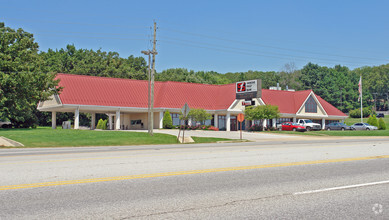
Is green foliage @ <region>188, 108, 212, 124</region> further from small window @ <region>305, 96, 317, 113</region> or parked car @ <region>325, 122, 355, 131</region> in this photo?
parked car @ <region>325, 122, 355, 131</region>

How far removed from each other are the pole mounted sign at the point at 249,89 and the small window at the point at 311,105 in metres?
13.9

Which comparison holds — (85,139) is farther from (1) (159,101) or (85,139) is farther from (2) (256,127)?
(2) (256,127)

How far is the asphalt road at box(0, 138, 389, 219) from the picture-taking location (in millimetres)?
5816

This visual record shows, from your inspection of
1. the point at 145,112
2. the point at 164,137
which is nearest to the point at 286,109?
the point at 145,112

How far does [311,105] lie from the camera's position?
64562 millimetres

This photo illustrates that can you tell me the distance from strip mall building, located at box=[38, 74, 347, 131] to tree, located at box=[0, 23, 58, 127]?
404cm

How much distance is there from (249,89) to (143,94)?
15702 mm

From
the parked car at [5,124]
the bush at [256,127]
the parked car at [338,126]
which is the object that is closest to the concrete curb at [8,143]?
the parked car at [5,124]

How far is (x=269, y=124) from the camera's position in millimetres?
61438

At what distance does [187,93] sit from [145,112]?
7.29 meters

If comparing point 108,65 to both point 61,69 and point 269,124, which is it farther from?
point 269,124

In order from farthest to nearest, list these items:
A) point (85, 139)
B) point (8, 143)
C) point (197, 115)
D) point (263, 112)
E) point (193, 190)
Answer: point (263, 112), point (197, 115), point (85, 139), point (8, 143), point (193, 190)

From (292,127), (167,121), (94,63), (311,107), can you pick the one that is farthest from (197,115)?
(94,63)

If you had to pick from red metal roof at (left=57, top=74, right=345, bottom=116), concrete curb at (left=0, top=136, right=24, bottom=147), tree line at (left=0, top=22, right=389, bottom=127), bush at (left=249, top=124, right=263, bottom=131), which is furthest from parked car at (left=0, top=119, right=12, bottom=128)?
bush at (left=249, top=124, right=263, bottom=131)
